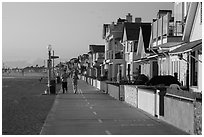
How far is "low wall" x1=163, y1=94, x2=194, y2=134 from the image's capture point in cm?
1137

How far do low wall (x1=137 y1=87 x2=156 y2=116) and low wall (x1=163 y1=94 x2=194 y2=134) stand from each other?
66.9 inches

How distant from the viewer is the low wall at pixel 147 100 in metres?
15.9

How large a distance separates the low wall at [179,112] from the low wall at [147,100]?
5.58ft

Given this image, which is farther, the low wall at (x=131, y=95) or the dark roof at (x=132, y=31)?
the dark roof at (x=132, y=31)

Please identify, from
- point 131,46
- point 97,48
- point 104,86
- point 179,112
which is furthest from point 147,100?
point 97,48

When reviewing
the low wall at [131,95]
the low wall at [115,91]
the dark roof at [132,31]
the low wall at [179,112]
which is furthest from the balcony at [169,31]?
the dark roof at [132,31]

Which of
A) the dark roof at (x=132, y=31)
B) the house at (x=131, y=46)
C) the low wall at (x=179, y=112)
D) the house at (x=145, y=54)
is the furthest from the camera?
the dark roof at (x=132, y=31)

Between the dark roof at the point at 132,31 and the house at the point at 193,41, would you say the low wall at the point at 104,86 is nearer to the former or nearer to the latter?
the house at the point at 193,41

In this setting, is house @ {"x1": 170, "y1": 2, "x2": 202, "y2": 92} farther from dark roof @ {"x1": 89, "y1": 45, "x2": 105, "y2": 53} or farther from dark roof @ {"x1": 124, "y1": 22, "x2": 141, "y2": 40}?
dark roof @ {"x1": 89, "y1": 45, "x2": 105, "y2": 53}

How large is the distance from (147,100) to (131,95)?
4265mm

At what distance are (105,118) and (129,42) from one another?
3246 cm

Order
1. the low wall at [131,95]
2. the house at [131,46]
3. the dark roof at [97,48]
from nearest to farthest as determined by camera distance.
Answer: the low wall at [131,95]
the house at [131,46]
the dark roof at [97,48]

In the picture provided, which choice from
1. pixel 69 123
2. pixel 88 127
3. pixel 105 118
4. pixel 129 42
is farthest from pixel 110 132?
pixel 129 42

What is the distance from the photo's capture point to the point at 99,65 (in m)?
79.1
